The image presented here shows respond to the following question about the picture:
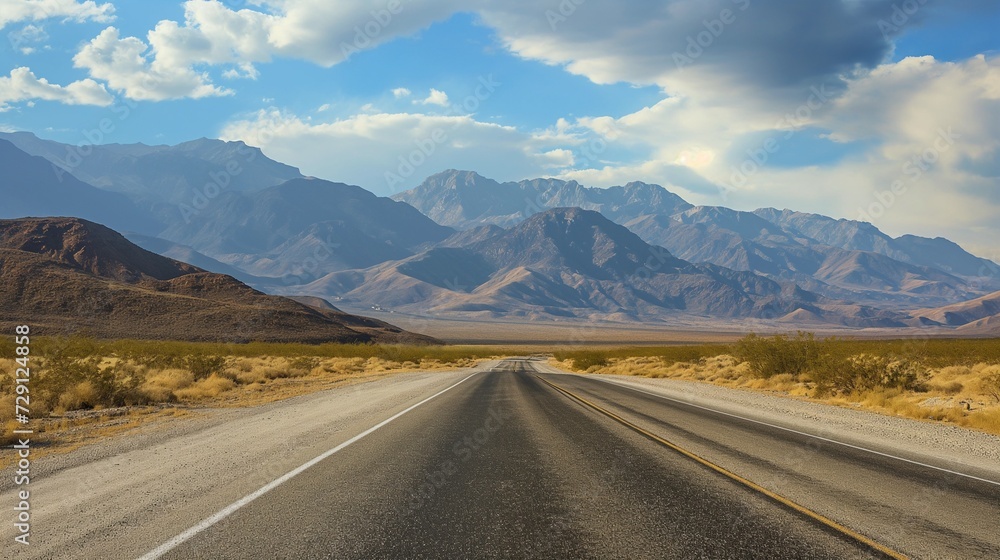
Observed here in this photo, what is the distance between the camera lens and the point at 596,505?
677 centimetres

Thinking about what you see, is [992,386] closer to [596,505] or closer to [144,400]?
[596,505]

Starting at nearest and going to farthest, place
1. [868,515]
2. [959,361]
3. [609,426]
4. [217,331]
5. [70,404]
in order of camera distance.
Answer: [868,515]
[609,426]
[70,404]
[959,361]
[217,331]

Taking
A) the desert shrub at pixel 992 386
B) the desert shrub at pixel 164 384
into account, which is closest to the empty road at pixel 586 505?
the desert shrub at pixel 164 384

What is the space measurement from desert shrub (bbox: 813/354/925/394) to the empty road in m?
14.6

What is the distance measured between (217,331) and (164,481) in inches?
3176

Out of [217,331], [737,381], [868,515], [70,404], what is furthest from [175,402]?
[217,331]

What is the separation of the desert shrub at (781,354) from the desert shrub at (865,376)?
3762mm

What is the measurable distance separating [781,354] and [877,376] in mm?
8330

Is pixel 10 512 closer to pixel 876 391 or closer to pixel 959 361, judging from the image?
pixel 876 391

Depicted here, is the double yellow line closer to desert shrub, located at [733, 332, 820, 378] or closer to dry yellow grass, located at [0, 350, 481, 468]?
dry yellow grass, located at [0, 350, 481, 468]

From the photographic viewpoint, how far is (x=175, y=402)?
1973cm

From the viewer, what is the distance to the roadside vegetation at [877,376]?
63.0ft

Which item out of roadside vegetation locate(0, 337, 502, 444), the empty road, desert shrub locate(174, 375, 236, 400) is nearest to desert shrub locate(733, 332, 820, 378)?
the empty road
